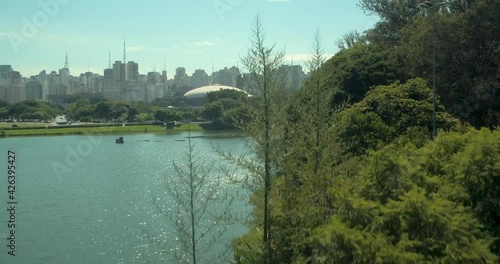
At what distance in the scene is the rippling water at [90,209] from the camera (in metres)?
13.5

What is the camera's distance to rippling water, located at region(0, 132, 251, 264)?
13516 mm

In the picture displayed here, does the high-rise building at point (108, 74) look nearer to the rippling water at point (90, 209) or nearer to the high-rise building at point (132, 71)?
the high-rise building at point (132, 71)

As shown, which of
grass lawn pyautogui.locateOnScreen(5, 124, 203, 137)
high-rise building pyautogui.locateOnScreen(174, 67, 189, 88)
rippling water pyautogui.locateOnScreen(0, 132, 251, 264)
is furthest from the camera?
high-rise building pyautogui.locateOnScreen(174, 67, 189, 88)

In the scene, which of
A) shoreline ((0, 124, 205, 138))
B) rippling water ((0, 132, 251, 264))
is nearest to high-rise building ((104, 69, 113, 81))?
shoreline ((0, 124, 205, 138))

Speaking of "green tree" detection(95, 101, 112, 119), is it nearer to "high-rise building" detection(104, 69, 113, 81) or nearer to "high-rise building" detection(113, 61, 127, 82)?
"high-rise building" detection(113, 61, 127, 82)

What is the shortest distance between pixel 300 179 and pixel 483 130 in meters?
3.04

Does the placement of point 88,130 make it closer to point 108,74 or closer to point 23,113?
point 23,113

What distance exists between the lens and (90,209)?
1806cm

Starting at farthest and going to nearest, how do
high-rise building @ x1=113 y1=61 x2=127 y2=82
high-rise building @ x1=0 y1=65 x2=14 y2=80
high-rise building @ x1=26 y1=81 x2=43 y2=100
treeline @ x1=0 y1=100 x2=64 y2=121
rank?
high-rise building @ x1=113 y1=61 x2=127 y2=82 → high-rise building @ x1=26 y1=81 x2=43 y2=100 → high-rise building @ x1=0 y1=65 x2=14 y2=80 → treeline @ x1=0 y1=100 x2=64 y2=121

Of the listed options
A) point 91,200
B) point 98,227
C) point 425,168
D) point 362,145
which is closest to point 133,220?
point 98,227

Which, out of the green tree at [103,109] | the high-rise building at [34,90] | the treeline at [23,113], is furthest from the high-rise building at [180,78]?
the green tree at [103,109]

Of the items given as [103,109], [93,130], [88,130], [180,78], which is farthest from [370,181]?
[180,78]

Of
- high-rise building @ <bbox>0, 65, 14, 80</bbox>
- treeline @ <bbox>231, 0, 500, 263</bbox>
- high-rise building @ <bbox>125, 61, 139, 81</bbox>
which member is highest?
high-rise building @ <bbox>125, 61, 139, 81</bbox>

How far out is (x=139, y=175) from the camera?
25797 mm
